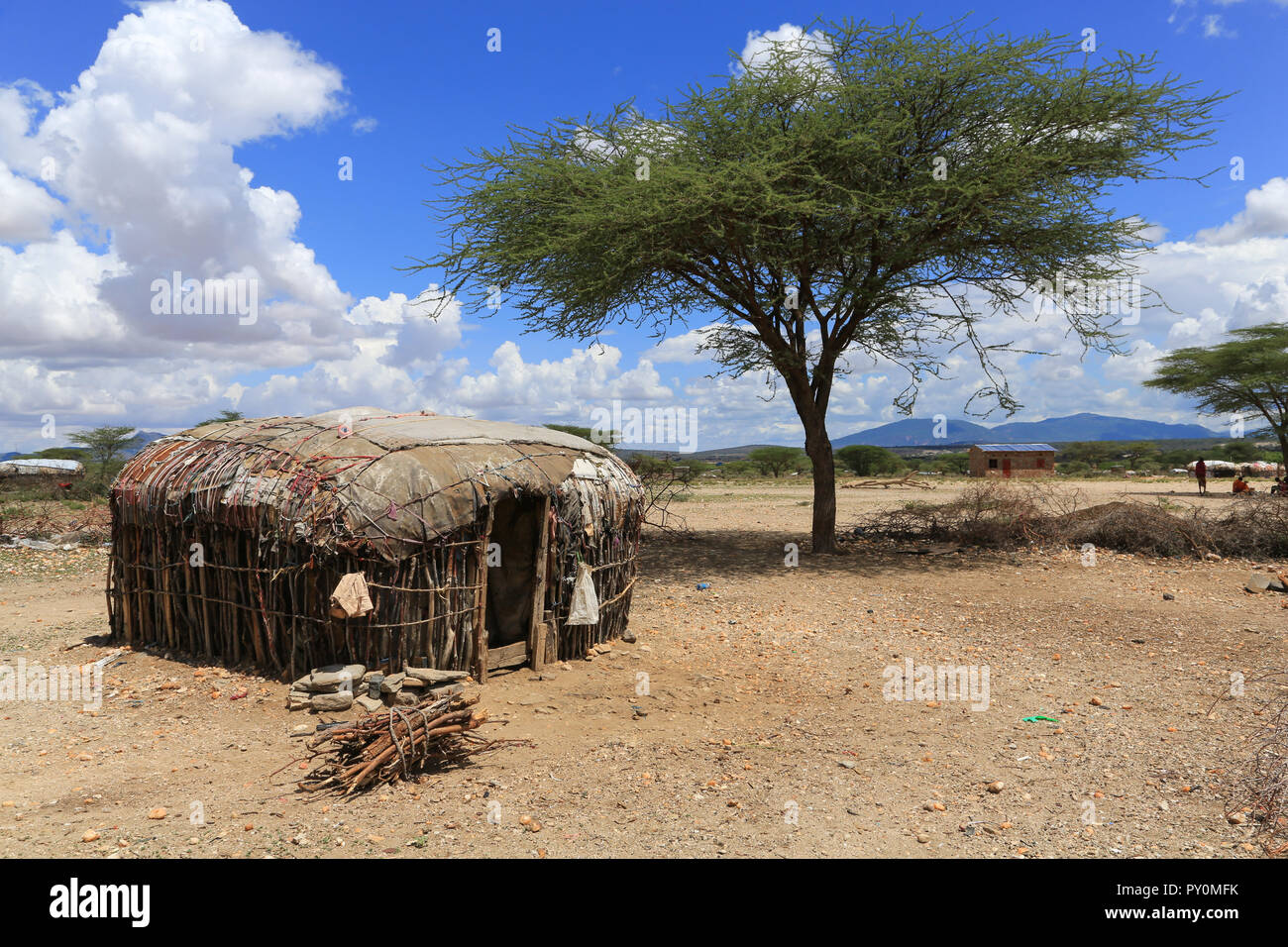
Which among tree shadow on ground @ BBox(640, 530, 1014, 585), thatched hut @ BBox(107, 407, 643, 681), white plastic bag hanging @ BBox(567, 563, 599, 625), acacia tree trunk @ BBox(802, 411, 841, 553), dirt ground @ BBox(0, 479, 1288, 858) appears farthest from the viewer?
acacia tree trunk @ BBox(802, 411, 841, 553)

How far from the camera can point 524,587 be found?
834cm

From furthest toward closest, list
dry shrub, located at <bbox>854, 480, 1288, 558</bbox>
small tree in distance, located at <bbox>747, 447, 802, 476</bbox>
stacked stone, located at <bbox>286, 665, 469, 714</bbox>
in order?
small tree in distance, located at <bbox>747, 447, 802, 476</bbox>
dry shrub, located at <bbox>854, 480, 1288, 558</bbox>
stacked stone, located at <bbox>286, 665, 469, 714</bbox>

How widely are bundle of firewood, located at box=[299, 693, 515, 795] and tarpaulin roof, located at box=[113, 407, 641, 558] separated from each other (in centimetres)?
165

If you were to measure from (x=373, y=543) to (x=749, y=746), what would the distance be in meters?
3.44

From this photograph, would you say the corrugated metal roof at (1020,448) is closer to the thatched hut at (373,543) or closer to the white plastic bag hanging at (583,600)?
the thatched hut at (373,543)

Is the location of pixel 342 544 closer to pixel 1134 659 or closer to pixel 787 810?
pixel 787 810

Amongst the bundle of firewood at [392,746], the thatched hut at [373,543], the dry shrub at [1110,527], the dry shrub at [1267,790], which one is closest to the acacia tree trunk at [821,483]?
the dry shrub at [1110,527]

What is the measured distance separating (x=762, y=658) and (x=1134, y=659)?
3.80 m

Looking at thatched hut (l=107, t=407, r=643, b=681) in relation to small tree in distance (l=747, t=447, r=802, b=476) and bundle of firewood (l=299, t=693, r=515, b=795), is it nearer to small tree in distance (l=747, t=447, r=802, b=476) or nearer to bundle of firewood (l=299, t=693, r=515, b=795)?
bundle of firewood (l=299, t=693, r=515, b=795)

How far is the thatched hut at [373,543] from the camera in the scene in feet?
23.3

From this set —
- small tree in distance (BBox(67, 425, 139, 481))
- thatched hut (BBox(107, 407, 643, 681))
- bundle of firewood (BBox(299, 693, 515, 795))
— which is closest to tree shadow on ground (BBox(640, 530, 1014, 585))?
thatched hut (BBox(107, 407, 643, 681))

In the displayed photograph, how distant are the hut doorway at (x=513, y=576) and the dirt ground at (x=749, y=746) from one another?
66cm

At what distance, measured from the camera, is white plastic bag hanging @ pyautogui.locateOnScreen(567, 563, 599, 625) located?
816cm

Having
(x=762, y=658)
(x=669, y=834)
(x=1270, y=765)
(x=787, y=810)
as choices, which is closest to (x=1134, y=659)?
(x=1270, y=765)
